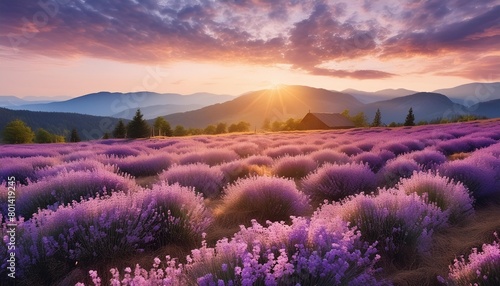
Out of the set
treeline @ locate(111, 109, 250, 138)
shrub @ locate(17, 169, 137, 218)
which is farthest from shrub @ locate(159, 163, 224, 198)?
treeline @ locate(111, 109, 250, 138)

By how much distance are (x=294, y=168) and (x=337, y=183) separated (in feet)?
7.58

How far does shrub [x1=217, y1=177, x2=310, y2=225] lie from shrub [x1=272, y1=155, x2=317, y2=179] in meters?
3.35

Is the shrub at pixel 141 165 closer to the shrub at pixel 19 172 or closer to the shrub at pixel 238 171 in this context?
the shrub at pixel 19 172

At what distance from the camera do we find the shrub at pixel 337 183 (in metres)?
6.09

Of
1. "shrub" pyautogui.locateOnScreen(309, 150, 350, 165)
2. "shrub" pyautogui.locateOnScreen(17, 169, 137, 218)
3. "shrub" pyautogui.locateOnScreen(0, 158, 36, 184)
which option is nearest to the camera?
"shrub" pyautogui.locateOnScreen(17, 169, 137, 218)

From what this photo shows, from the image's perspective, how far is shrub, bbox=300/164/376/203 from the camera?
609 centimetres

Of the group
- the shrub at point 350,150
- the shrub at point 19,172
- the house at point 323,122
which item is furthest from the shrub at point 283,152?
the house at point 323,122

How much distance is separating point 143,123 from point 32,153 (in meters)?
48.6

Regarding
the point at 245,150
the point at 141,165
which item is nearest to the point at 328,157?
the point at 245,150

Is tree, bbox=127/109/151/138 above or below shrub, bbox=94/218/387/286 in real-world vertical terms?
below

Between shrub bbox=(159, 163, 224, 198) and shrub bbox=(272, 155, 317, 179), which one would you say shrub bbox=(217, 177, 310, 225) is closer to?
shrub bbox=(159, 163, 224, 198)

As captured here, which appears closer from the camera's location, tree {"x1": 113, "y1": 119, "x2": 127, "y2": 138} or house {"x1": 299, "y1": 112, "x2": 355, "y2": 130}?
tree {"x1": 113, "y1": 119, "x2": 127, "y2": 138}

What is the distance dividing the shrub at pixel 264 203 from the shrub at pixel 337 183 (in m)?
1.25

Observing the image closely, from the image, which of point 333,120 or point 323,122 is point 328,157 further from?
point 333,120
